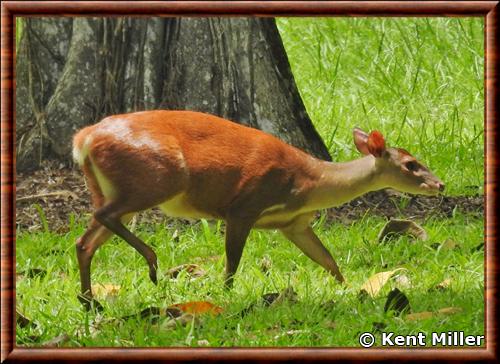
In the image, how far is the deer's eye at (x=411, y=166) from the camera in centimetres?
739

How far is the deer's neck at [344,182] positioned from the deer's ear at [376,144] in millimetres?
56

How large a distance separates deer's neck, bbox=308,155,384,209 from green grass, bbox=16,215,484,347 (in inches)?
13.0

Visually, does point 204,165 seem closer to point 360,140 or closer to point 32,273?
point 360,140

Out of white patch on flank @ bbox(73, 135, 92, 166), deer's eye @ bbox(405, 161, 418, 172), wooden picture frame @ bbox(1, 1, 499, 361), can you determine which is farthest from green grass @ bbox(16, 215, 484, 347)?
white patch on flank @ bbox(73, 135, 92, 166)

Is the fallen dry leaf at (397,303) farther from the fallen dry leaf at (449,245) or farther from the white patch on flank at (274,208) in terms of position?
the fallen dry leaf at (449,245)

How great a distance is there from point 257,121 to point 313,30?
2510 millimetres

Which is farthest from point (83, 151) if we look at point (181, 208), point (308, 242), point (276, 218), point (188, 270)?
point (308, 242)

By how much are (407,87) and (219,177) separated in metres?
2.16

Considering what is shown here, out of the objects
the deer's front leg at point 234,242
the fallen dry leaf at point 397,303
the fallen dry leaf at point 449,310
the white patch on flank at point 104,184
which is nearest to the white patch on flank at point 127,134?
the white patch on flank at point 104,184

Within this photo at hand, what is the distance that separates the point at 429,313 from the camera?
21.4ft

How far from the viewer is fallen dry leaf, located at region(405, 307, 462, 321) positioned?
21.2 feet

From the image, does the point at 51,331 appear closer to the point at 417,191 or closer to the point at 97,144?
the point at 97,144

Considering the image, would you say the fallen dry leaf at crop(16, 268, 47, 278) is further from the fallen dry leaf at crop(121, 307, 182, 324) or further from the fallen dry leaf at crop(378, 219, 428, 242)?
the fallen dry leaf at crop(378, 219, 428, 242)
